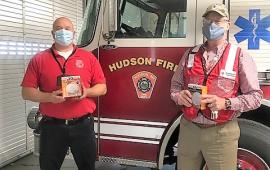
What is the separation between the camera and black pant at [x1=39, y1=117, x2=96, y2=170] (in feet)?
10.0

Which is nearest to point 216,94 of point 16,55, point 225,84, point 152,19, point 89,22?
point 225,84

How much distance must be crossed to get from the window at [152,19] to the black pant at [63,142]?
877 mm

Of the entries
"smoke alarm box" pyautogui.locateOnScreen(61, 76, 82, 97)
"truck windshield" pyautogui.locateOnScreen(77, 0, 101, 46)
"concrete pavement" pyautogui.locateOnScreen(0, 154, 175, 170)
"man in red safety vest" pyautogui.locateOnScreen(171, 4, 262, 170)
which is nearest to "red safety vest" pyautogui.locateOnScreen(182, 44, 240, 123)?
"man in red safety vest" pyautogui.locateOnScreen(171, 4, 262, 170)

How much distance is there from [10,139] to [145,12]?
2921 mm

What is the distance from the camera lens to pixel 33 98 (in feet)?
9.82

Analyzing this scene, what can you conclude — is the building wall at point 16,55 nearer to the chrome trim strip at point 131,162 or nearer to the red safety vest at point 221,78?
the chrome trim strip at point 131,162

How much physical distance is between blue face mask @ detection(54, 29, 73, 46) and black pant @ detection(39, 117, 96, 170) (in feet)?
2.06

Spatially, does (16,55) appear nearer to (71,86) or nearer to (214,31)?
(71,86)

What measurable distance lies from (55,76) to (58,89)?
0.36 feet

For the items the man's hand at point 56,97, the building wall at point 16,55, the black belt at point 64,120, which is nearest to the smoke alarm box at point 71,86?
Answer: the man's hand at point 56,97

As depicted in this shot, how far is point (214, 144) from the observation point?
8.57ft

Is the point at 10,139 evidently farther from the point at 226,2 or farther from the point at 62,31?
the point at 226,2

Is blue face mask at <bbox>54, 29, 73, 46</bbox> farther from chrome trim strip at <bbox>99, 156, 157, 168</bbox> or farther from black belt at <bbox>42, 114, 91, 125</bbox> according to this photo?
chrome trim strip at <bbox>99, 156, 157, 168</bbox>

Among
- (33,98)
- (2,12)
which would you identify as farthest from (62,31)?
(2,12)
